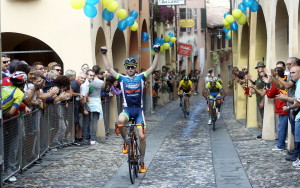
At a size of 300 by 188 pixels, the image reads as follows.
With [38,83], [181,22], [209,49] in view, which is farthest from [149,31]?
[209,49]

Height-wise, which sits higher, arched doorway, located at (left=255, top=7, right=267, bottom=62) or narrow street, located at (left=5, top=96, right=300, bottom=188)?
arched doorway, located at (left=255, top=7, right=267, bottom=62)

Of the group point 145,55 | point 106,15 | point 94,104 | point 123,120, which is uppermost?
point 106,15

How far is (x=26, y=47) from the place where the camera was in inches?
890

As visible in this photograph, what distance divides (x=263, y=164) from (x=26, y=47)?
40.7 ft

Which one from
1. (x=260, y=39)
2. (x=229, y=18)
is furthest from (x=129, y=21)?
(x=229, y=18)

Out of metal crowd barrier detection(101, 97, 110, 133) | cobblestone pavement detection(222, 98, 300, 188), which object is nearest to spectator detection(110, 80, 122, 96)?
metal crowd barrier detection(101, 97, 110, 133)

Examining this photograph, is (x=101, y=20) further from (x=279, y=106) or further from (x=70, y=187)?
(x=70, y=187)

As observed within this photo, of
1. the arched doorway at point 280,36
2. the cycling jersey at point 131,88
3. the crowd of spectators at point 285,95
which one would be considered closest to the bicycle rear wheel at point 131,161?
the cycling jersey at point 131,88

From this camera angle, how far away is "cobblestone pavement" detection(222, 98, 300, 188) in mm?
10188

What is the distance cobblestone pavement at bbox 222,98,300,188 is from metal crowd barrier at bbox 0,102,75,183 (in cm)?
365

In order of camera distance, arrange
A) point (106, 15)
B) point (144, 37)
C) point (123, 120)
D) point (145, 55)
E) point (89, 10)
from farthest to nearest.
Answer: point (145, 55) < point (144, 37) < point (106, 15) < point (89, 10) < point (123, 120)

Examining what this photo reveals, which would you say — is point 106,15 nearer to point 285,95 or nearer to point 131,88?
point 131,88

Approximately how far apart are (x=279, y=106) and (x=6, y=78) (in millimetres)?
5786

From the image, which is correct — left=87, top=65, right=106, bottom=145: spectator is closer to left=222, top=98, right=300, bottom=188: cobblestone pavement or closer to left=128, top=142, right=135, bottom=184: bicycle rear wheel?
left=222, top=98, right=300, bottom=188: cobblestone pavement
